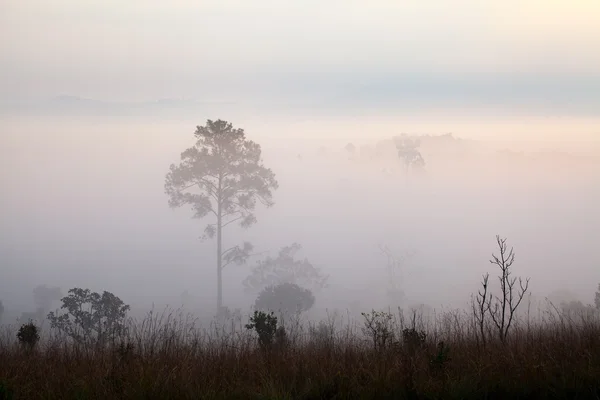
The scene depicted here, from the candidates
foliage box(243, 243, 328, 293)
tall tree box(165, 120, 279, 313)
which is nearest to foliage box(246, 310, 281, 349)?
tall tree box(165, 120, 279, 313)

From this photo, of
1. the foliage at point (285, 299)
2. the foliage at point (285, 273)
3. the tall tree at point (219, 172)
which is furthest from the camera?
the foliage at point (285, 273)

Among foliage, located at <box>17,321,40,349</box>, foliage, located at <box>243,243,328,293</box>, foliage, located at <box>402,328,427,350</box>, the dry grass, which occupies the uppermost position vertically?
foliage, located at <box>243,243,328,293</box>

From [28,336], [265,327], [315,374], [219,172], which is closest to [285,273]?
[219,172]

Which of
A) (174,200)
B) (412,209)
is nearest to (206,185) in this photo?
(174,200)

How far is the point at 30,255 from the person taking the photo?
99438 mm

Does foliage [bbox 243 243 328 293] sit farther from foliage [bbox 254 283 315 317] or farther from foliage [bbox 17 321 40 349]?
foliage [bbox 17 321 40 349]

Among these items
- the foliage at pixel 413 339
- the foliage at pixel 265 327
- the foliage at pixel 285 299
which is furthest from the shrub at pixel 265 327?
the foliage at pixel 285 299

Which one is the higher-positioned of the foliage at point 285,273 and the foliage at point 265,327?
the foliage at point 285,273

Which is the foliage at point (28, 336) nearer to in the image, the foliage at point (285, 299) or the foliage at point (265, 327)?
the foliage at point (265, 327)

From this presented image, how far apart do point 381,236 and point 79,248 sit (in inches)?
2440

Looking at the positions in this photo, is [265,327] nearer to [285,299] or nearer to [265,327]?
[265,327]

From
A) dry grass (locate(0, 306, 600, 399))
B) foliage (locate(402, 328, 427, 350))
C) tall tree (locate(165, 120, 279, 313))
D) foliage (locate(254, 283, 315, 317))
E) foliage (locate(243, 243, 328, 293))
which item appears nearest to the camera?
dry grass (locate(0, 306, 600, 399))

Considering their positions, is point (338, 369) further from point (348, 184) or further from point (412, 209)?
point (348, 184)

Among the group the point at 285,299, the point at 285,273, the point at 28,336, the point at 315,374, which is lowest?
the point at 315,374
